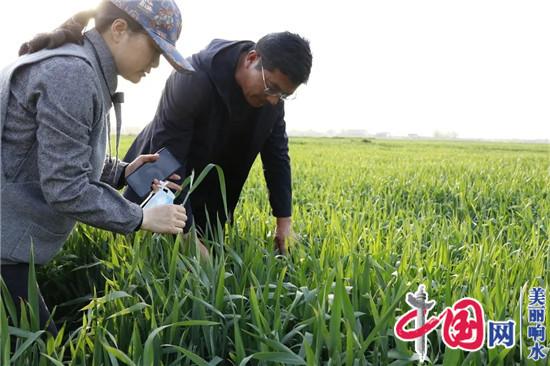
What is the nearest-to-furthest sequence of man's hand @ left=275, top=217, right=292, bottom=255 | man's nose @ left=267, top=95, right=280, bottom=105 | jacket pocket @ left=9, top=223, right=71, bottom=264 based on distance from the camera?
jacket pocket @ left=9, top=223, right=71, bottom=264
man's nose @ left=267, top=95, right=280, bottom=105
man's hand @ left=275, top=217, right=292, bottom=255

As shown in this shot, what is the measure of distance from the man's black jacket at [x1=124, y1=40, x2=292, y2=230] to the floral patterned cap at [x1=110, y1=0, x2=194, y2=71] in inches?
25.7

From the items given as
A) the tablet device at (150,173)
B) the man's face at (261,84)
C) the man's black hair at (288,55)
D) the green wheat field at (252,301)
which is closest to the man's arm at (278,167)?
the green wheat field at (252,301)

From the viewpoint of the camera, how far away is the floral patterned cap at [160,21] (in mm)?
1463

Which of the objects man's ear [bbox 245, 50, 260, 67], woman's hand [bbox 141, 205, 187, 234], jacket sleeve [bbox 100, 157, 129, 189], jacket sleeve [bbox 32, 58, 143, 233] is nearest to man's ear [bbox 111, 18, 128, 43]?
jacket sleeve [bbox 32, 58, 143, 233]

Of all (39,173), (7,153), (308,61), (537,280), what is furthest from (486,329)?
(7,153)

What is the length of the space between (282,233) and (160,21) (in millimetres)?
1223

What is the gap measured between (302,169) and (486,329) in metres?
5.30

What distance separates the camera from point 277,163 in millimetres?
2635

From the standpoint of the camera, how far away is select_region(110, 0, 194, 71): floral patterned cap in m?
1.46

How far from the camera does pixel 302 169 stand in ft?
21.9

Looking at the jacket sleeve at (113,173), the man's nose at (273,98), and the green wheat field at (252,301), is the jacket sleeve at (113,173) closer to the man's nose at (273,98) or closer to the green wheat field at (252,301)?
the green wheat field at (252,301)

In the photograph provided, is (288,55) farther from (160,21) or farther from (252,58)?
(160,21)

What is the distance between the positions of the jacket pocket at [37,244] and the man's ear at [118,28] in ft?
1.85

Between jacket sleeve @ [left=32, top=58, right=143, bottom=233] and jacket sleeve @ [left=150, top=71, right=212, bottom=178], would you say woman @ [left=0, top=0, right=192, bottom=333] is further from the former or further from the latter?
jacket sleeve @ [left=150, top=71, right=212, bottom=178]
